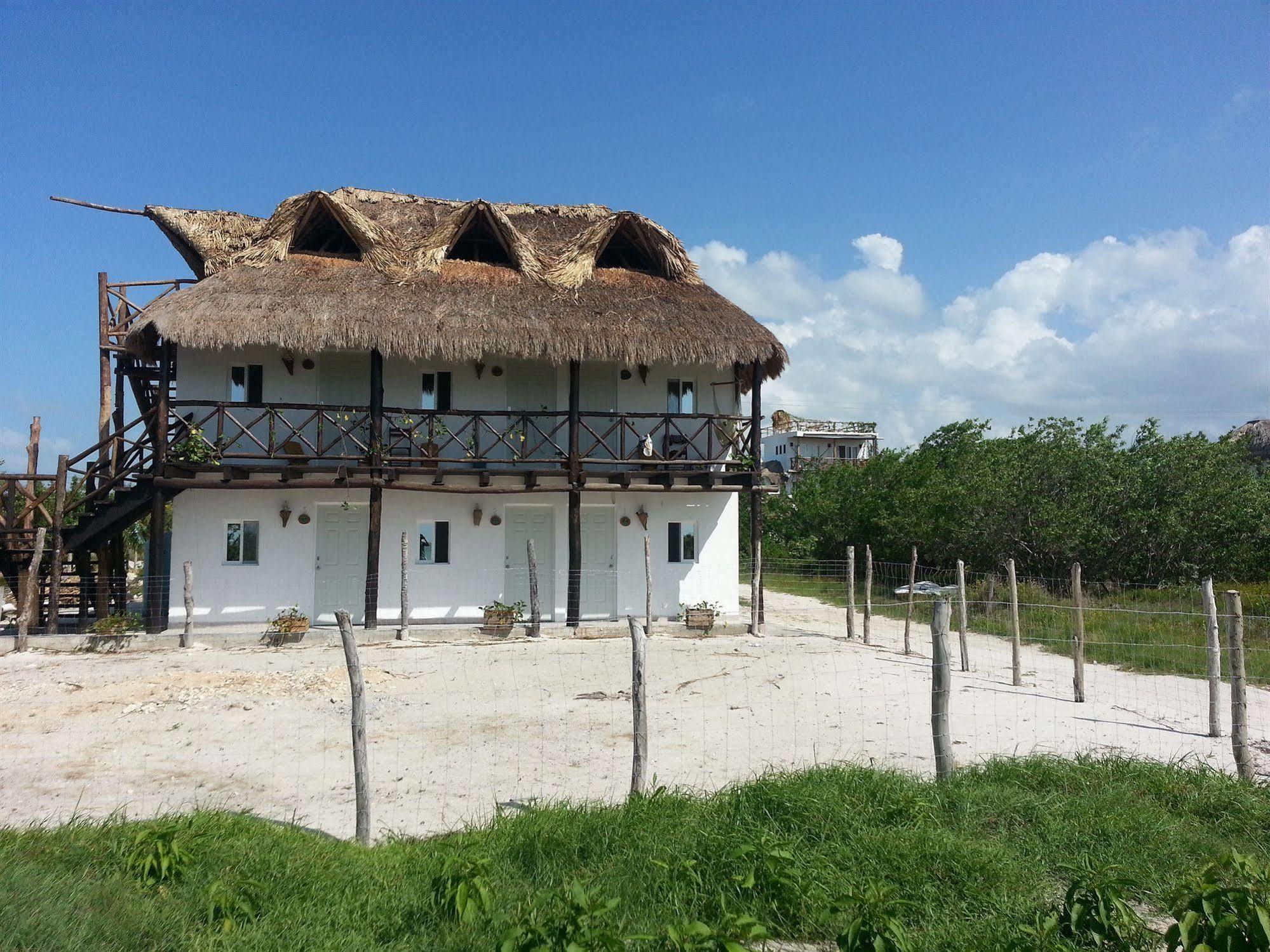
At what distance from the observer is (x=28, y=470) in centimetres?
1517

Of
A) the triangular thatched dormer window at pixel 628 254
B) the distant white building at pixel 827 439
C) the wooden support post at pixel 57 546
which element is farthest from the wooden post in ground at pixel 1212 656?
the distant white building at pixel 827 439

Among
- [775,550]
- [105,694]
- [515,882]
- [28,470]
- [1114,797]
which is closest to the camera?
[515,882]

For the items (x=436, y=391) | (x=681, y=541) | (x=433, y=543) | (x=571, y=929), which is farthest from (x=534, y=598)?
(x=571, y=929)

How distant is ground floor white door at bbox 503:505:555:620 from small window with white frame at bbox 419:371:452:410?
7.94 feet

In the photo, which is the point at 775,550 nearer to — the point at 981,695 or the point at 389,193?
the point at 389,193

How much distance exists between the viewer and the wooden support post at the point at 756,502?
15375 mm

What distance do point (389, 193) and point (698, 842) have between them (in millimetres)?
16651

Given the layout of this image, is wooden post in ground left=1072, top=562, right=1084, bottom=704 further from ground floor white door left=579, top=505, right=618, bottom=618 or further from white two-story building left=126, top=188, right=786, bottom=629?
ground floor white door left=579, top=505, right=618, bottom=618

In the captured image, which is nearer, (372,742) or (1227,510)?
(372,742)

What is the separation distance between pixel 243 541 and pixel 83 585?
279 centimetres

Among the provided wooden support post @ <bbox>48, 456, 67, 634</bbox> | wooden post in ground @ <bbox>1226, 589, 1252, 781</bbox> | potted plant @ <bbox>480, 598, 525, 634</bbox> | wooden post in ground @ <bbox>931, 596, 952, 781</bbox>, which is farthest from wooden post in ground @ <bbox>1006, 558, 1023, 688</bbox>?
wooden support post @ <bbox>48, 456, 67, 634</bbox>

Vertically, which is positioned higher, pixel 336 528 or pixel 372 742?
pixel 336 528

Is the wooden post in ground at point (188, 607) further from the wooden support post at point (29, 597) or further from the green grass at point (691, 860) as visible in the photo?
the green grass at point (691, 860)

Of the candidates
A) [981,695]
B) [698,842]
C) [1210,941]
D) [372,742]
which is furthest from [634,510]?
[1210,941]
